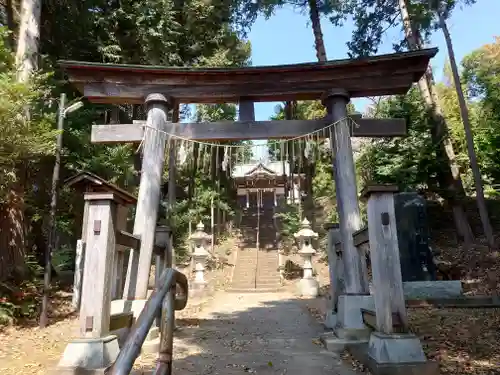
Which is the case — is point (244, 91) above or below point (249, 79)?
below

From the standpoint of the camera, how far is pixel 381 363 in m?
3.63

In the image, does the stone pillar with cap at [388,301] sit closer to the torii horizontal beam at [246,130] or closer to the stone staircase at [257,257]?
the torii horizontal beam at [246,130]

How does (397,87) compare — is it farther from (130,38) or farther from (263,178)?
(263,178)

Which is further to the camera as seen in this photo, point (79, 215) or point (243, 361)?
point (79, 215)

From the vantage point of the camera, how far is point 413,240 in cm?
959

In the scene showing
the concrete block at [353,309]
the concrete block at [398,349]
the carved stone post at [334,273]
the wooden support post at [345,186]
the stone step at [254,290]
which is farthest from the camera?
the stone step at [254,290]

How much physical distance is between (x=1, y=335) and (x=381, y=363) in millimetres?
6136

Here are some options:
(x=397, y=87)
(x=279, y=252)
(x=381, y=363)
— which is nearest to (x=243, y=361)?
(x=381, y=363)

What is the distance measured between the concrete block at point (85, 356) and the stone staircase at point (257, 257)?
11535 mm

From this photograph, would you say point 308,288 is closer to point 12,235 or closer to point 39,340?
point 39,340

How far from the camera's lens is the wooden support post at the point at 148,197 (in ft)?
18.6

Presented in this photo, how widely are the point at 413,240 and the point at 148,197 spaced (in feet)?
22.8

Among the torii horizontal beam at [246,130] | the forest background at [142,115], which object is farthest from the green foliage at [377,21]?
the torii horizontal beam at [246,130]

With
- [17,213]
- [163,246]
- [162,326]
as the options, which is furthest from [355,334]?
[17,213]
